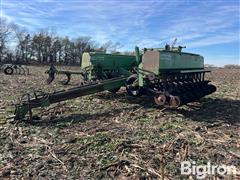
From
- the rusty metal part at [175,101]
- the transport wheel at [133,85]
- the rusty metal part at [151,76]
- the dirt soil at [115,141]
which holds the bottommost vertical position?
the dirt soil at [115,141]

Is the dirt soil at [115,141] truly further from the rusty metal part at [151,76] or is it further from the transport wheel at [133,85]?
the rusty metal part at [151,76]

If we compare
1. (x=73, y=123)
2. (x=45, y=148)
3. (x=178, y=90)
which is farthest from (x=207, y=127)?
(x=45, y=148)

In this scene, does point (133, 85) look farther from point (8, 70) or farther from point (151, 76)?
point (8, 70)

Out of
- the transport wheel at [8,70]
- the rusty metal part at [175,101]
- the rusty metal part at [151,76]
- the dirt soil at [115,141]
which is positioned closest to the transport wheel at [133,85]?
the dirt soil at [115,141]

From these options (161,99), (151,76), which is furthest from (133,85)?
(161,99)

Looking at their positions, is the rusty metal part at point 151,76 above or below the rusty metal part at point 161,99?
above

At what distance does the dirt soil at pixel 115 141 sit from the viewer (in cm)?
489

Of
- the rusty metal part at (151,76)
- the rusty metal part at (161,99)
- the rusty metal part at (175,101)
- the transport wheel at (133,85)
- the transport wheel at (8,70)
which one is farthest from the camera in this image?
the transport wheel at (8,70)

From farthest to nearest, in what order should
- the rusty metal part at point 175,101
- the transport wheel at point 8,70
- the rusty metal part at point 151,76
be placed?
the transport wheel at point 8,70
the rusty metal part at point 151,76
the rusty metal part at point 175,101

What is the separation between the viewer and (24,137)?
6.40 m

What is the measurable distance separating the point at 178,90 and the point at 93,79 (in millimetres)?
3680

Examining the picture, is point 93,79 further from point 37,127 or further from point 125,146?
point 125,146

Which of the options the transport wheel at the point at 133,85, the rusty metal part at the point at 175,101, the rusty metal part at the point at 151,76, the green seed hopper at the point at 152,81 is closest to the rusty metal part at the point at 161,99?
the green seed hopper at the point at 152,81

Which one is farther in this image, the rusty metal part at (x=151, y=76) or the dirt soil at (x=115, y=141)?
the rusty metal part at (x=151, y=76)
